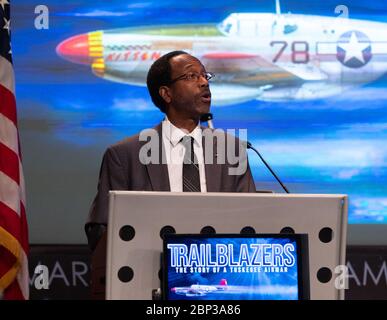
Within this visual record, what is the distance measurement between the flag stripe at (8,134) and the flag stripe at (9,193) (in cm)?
13

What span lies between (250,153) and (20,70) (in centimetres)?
126

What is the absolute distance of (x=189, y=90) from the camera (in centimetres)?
304

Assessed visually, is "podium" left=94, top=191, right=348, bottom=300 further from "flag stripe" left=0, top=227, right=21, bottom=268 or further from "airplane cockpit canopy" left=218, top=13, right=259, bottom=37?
"airplane cockpit canopy" left=218, top=13, right=259, bottom=37

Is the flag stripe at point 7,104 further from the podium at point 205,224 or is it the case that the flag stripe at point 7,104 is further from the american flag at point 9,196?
the podium at point 205,224

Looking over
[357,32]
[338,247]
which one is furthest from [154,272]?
[357,32]

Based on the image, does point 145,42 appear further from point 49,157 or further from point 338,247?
point 338,247

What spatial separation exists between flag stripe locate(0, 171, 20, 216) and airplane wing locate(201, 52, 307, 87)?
1360mm

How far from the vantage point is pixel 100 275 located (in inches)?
92.2

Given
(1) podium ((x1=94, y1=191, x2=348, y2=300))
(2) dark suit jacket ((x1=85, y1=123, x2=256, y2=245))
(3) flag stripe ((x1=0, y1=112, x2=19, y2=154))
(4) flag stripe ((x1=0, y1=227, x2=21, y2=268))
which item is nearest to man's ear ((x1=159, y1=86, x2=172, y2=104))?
(2) dark suit jacket ((x1=85, y1=123, x2=256, y2=245))

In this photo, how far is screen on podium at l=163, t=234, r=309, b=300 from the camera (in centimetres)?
196

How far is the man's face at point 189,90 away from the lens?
3.01 metres

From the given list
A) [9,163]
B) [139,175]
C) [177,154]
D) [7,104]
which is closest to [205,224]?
[139,175]

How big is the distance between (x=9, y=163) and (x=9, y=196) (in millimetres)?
137

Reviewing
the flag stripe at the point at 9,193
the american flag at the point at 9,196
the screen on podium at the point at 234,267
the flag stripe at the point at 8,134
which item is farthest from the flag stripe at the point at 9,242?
the screen on podium at the point at 234,267
